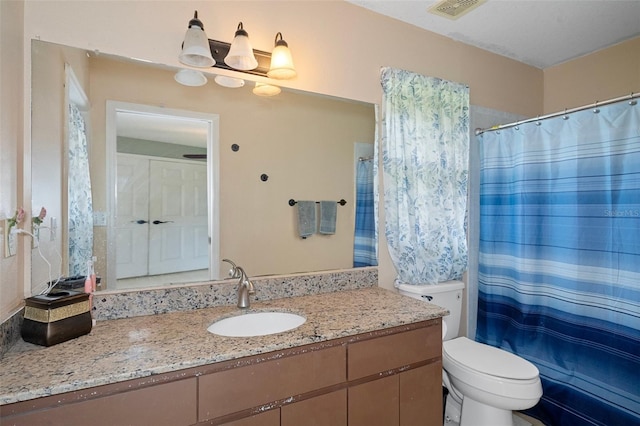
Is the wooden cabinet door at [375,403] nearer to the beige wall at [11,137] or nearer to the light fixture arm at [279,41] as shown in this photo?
the beige wall at [11,137]

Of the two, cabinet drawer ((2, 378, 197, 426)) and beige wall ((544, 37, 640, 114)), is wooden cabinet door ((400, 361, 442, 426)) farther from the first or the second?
beige wall ((544, 37, 640, 114))

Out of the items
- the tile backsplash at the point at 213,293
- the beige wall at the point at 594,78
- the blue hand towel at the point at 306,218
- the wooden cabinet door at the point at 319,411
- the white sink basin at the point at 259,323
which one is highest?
the beige wall at the point at 594,78

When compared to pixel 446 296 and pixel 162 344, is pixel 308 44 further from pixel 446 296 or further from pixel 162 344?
pixel 446 296

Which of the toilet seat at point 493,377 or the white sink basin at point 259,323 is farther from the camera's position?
the toilet seat at point 493,377

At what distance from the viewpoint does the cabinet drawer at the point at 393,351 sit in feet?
4.33

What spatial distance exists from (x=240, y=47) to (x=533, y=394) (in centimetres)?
208

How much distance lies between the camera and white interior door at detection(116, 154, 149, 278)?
146 cm

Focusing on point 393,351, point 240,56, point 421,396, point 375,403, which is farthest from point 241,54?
point 421,396

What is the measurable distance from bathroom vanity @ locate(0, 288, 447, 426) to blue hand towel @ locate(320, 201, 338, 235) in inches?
17.5

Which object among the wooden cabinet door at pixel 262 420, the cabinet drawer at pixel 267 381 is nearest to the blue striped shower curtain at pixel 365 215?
the cabinet drawer at pixel 267 381

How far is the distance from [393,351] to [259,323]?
588 millimetres

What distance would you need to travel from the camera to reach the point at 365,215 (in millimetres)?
2029

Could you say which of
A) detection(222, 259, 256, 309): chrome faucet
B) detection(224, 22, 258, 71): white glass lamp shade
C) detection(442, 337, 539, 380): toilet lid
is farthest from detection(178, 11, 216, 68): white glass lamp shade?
detection(442, 337, 539, 380): toilet lid

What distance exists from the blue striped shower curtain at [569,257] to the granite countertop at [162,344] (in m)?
1.00
